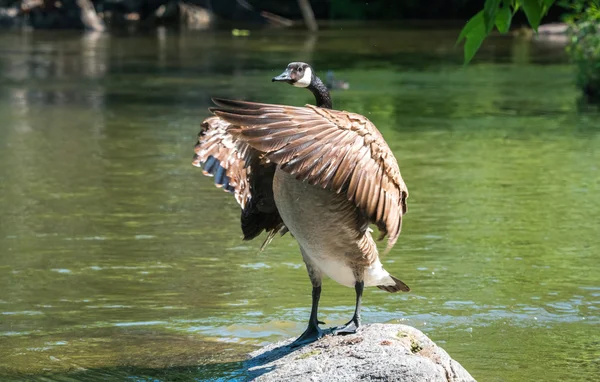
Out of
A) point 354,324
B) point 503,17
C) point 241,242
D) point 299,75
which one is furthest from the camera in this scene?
point 241,242

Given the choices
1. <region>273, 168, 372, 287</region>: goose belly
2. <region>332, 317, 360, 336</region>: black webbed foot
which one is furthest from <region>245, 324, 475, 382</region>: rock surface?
<region>273, 168, 372, 287</region>: goose belly

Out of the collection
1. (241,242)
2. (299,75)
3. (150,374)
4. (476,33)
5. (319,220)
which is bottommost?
(241,242)

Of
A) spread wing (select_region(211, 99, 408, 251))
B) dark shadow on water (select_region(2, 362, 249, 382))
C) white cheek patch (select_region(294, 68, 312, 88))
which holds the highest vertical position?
white cheek patch (select_region(294, 68, 312, 88))

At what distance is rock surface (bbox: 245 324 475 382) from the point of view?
17.1 ft

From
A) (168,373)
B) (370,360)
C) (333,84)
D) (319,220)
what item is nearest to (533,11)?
(319,220)

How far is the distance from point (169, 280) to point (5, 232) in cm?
225

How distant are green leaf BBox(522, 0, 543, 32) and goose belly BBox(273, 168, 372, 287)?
1549 millimetres

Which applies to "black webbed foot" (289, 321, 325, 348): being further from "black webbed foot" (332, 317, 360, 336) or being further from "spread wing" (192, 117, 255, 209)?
"spread wing" (192, 117, 255, 209)

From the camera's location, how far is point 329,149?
205 inches

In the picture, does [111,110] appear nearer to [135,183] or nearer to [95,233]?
[135,183]

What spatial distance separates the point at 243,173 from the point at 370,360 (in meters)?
1.43

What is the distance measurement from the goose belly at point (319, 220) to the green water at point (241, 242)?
107cm

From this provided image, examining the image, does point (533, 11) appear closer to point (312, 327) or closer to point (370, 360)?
point (370, 360)

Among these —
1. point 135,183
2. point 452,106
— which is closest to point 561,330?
point 135,183
